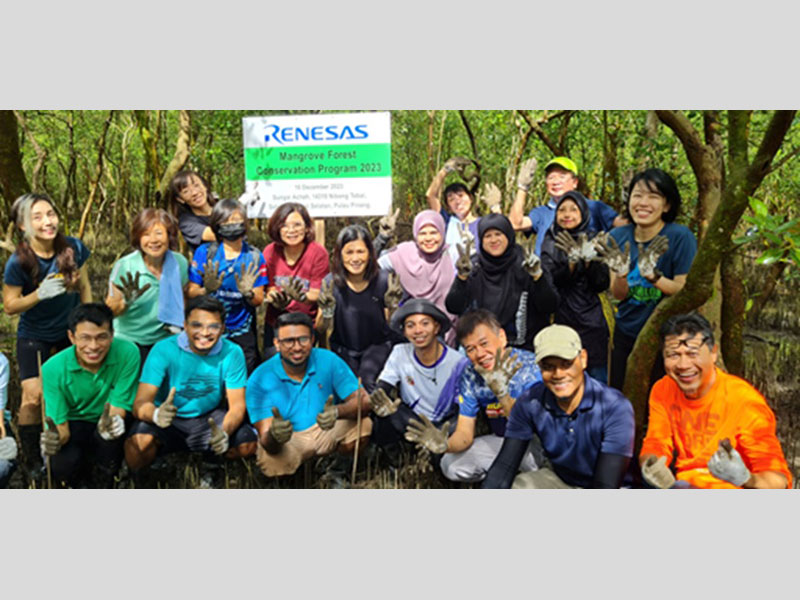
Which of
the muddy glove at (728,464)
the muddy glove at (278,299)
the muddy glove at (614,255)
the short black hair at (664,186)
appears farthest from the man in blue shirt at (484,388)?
the short black hair at (664,186)

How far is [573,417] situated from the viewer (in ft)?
17.7

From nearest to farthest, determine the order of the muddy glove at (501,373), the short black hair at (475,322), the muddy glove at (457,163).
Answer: the muddy glove at (501,373) → the short black hair at (475,322) → the muddy glove at (457,163)

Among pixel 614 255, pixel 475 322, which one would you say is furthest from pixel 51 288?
pixel 614 255

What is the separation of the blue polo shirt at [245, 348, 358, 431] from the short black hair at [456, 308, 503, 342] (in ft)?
2.86

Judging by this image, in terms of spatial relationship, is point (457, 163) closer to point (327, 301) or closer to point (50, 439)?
point (327, 301)

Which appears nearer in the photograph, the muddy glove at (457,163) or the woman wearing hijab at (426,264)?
the woman wearing hijab at (426,264)

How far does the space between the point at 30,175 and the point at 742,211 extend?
537cm

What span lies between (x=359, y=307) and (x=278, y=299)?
0.61m

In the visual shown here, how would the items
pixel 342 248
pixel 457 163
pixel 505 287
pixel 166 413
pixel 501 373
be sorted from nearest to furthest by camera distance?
pixel 501 373 < pixel 166 413 < pixel 505 287 < pixel 342 248 < pixel 457 163

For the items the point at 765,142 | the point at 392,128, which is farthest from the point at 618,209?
the point at 392,128

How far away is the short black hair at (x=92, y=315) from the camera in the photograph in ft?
19.5

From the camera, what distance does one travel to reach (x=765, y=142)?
5.46m

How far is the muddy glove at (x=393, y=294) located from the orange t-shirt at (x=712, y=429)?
1950 millimetres

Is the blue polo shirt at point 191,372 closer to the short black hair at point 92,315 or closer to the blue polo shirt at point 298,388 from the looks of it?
the blue polo shirt at point 298,388
